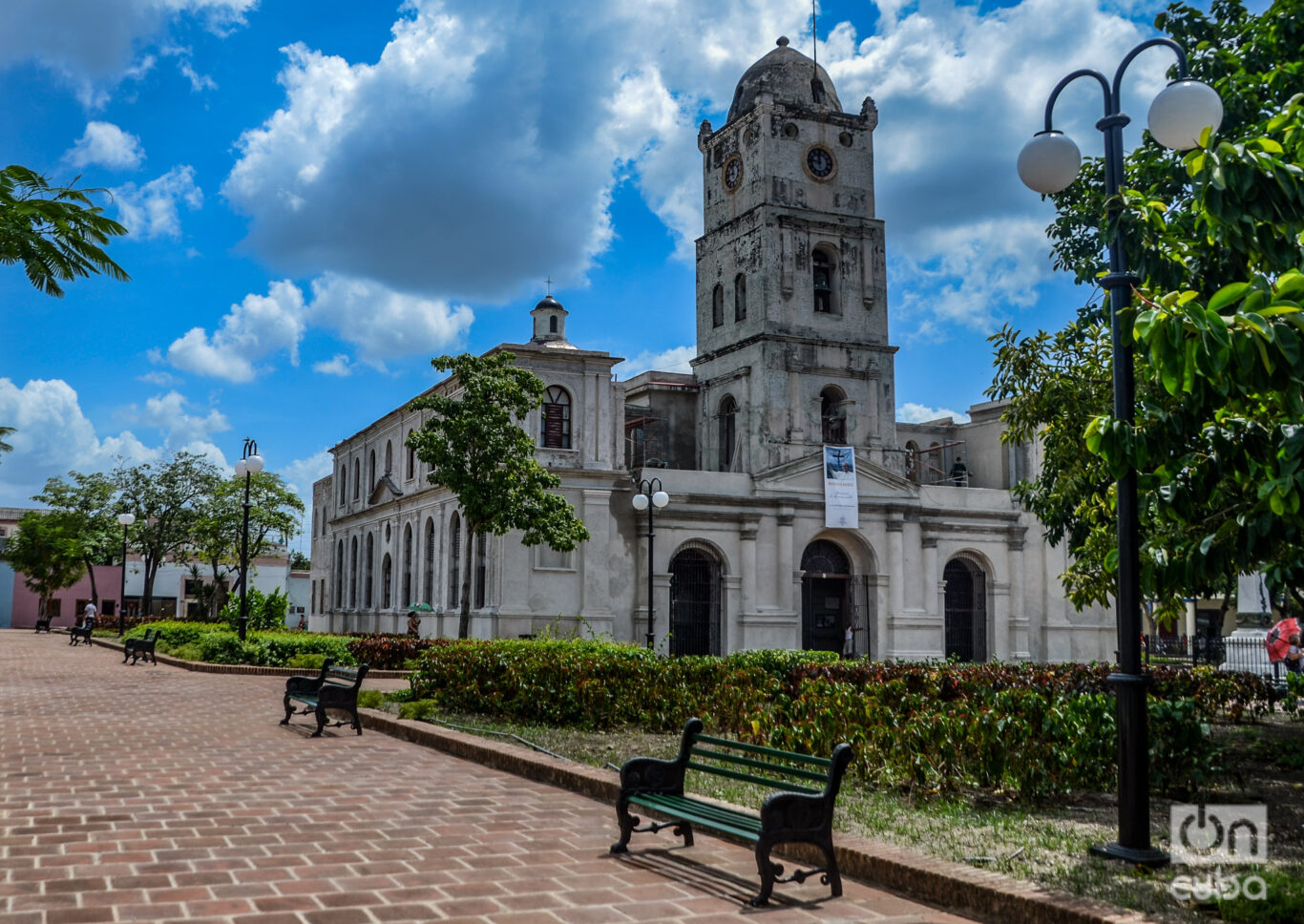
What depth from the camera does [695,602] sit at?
3506cm

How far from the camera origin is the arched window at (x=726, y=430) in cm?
3903

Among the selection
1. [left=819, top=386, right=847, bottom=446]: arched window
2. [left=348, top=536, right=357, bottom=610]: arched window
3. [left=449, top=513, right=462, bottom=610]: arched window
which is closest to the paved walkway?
[left=449, top=513, right=462, bottom=610]: arched window

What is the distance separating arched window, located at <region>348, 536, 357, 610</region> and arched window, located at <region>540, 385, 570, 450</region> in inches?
770

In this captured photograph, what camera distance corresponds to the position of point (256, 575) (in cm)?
7588

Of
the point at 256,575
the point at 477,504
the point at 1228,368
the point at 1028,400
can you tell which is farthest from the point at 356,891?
the point at 256,575

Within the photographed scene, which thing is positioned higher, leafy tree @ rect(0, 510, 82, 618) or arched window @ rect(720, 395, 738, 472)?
arched window @ rect(720, 395, 738, 472)

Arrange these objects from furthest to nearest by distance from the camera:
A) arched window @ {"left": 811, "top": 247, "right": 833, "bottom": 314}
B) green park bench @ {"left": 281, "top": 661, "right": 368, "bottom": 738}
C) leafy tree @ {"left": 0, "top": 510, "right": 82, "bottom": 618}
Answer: leafy tree @ {"left": 0, "top": 510, "right": 82, "bottom": 618}, arched window @ {"left": 811, "top": 247, "right": 833, "bottom": 314}, green park bench @ {"left": 281, "top": 661, "right": 368, "bottom": 738}

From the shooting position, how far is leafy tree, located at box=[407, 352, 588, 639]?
28.2 meters

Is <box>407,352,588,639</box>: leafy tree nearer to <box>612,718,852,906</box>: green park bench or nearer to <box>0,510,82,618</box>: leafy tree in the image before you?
<box>612,718,852,906</box>: green park bench

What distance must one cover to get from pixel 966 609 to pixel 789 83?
63.4ft

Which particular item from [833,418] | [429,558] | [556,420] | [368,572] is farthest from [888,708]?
[368,572]

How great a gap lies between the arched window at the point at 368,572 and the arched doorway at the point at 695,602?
57.7 ft

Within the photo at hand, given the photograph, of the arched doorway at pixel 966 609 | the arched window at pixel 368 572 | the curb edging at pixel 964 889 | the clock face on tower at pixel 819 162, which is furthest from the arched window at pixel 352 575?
the curb edging at pixel 964 889

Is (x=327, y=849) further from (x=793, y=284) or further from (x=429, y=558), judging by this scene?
(x=429, y=558)
